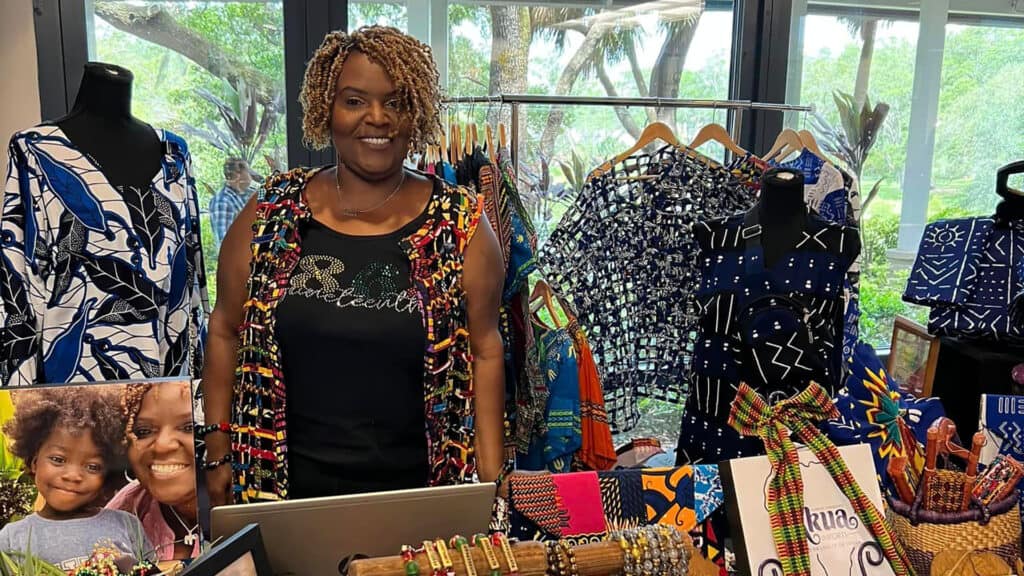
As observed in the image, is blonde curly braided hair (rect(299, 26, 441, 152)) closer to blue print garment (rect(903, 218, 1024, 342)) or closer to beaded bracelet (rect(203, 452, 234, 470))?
beaded bracelet (rect(203, 452, 234, 470))

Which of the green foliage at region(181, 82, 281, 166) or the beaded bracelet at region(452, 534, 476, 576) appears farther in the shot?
the green foliage at region(181, 82, 281, 166)

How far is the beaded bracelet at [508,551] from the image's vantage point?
813 millimetres

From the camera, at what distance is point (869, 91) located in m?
2.80

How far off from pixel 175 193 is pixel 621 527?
112 centimetres

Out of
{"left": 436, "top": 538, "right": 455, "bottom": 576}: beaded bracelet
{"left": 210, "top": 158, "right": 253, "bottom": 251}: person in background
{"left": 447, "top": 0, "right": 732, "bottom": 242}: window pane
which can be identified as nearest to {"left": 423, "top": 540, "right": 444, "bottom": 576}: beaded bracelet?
{"left": 436, "top": 538, "right": 455, "bottom": 576}: beaded bracelet

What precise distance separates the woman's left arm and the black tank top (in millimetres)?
98

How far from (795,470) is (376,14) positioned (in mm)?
2033

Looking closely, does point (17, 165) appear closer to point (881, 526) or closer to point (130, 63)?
point (130, 63)

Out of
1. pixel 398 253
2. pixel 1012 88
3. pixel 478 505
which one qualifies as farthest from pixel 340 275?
pixel 1012 88

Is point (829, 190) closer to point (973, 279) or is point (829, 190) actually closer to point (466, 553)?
point (973, 279)

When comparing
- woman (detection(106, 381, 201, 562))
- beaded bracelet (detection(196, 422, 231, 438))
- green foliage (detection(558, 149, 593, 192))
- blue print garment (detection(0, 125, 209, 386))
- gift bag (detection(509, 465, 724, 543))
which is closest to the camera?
woman (detection(106, 381, 201, 562))

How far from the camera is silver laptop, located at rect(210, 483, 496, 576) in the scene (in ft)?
2.82

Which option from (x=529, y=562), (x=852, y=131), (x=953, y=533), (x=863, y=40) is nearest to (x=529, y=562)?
(x=529, y=562)

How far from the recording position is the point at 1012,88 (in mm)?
2895
